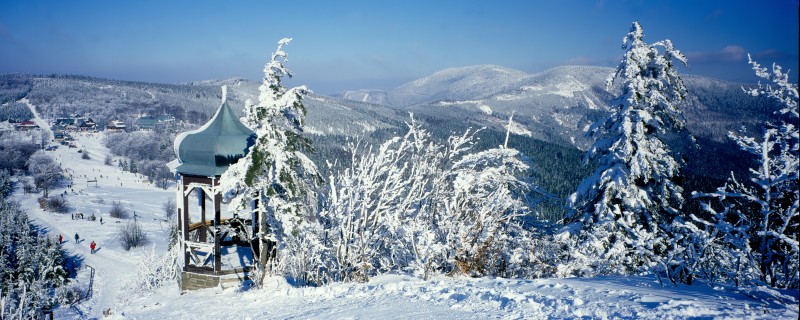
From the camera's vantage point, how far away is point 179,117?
173125 millimetres

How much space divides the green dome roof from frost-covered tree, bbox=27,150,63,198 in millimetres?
78261

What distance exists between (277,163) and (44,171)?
95.0 metres

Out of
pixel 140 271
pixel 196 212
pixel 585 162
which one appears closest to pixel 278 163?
pixel 585 162

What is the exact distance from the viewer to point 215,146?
468 inches

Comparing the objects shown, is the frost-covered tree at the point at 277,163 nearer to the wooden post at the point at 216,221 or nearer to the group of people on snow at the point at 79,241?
the wooden post at the point at 216,221

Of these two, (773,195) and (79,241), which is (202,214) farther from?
(79,241)

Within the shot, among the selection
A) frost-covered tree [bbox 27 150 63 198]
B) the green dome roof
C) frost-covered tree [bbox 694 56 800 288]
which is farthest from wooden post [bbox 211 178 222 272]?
frost-covered tree [bbox 27 150 63 198]

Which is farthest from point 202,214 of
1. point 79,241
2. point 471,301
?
point 79,241

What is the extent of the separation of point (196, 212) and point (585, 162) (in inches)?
2685

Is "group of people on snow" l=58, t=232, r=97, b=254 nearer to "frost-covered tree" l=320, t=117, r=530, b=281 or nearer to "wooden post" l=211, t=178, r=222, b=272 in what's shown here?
"wooden post" l=211, t=178, r=222, b=272

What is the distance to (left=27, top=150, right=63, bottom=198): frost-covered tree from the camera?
7875 centimetres

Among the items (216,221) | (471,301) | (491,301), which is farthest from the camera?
(216,221)

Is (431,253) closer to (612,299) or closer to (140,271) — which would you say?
(612,299)

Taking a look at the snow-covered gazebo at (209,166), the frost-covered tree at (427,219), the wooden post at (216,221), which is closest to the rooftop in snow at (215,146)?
the snow-covered gazebo at (209,166)
